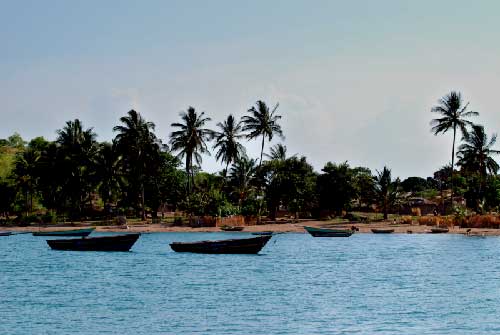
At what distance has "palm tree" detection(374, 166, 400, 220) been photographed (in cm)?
10438

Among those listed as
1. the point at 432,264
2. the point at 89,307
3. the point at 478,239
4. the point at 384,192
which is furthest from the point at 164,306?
the point at 384,192

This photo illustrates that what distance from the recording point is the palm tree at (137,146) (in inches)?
4225

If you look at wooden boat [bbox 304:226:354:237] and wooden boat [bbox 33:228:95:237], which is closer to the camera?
wooden boat [bbox 33:228:95:237]

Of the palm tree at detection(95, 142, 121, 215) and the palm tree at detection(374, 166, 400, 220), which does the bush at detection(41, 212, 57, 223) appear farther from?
the palm tree at detection(374, 166, 400, 220)

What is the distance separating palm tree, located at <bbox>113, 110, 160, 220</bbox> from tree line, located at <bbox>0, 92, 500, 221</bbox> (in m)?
0.14

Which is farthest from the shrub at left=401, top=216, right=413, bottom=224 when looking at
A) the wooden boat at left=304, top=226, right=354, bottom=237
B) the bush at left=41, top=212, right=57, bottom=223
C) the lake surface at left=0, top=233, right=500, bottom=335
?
the bush at left=41, top=212, right=57, bottom=223

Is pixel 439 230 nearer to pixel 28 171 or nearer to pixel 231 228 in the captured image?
pixel 231 228

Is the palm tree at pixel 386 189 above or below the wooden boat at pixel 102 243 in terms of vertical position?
above

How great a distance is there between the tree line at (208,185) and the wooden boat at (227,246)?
35.3m

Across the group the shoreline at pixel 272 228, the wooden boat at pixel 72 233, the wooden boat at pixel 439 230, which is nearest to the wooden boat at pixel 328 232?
the shoreline at pixel 272 228

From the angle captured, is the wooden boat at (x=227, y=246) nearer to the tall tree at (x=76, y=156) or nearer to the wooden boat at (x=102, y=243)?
the wooden boat at (x=102, y=243)

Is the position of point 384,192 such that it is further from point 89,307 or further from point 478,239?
point 89,307

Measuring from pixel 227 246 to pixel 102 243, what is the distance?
39.1ft

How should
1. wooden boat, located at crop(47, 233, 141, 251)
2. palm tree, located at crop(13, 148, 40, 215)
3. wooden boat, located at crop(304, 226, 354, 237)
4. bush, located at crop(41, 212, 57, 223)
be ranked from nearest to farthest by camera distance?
1. wooden boat, located at crop(47, 233, 141, 251)
2. wooden boat, located at crop(304, 226, 354, 237)
3. bush, located at crop(41, 212, 57, 223)
4. palm tree, located at crop(13, 148, 40, 215)
